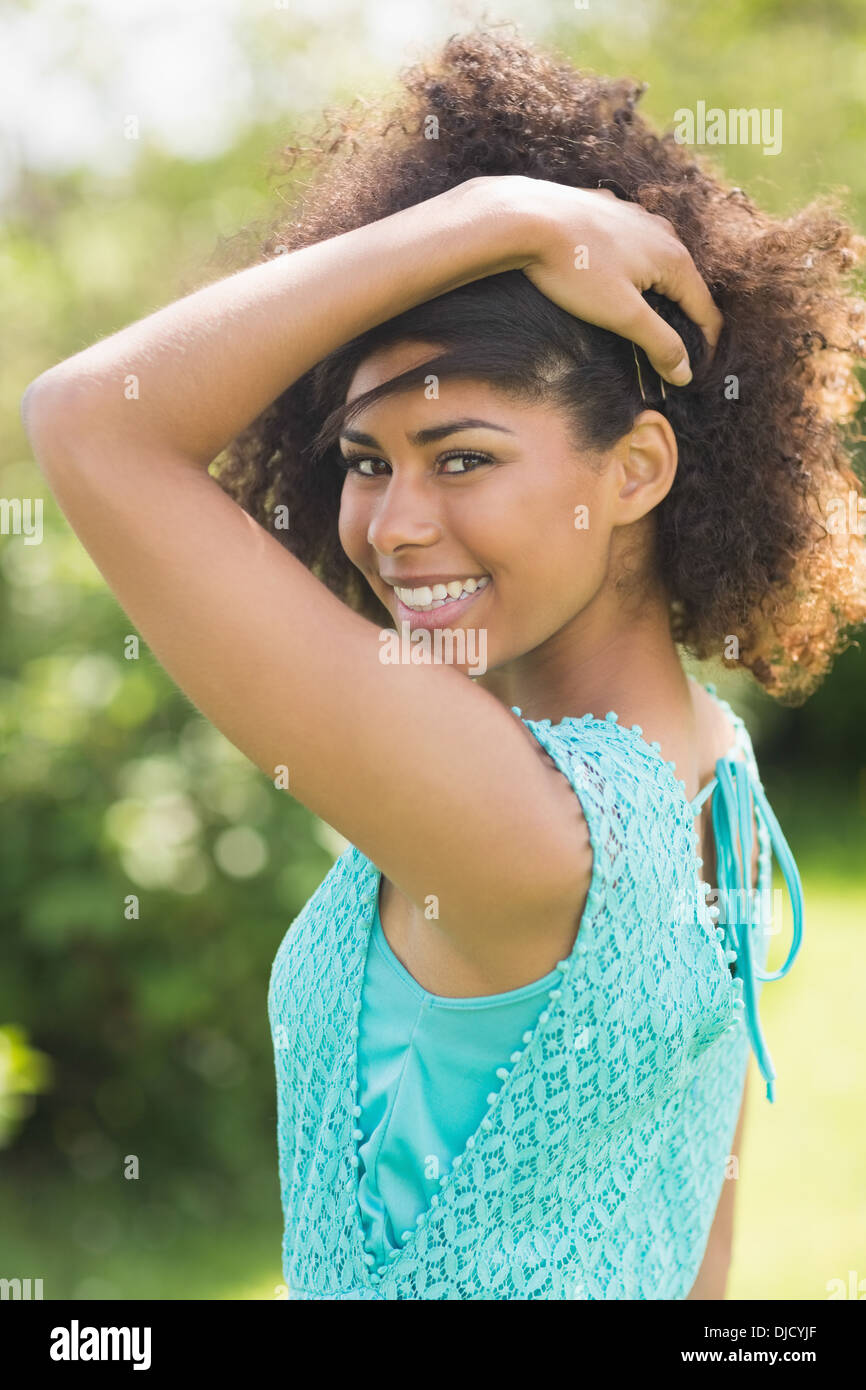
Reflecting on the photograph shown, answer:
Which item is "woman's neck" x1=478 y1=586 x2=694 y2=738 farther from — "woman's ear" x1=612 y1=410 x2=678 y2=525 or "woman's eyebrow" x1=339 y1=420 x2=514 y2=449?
"woman's eyebrow" x1=339 y1=420 x2=514 y2=449

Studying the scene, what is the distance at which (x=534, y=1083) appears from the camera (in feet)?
5.21

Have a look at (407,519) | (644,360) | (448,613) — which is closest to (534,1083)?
(448,613)

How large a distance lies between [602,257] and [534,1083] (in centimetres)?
99

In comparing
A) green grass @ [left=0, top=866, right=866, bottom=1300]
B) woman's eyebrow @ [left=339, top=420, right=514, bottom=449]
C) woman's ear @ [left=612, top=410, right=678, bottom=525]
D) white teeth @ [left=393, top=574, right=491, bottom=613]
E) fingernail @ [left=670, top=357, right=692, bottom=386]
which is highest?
fingernail @ [left=670, top=357, right=692, bottom=386]

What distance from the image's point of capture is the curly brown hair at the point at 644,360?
1.69 meters

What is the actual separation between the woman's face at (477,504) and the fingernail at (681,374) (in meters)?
0.18

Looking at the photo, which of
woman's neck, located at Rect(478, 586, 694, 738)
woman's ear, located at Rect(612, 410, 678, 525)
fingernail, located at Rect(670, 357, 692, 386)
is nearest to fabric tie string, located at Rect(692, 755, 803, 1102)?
woman's neck, located at Rect(478, 586, 694, 738)

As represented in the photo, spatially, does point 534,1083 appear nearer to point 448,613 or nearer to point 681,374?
point 448,613

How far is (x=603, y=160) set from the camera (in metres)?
1.81

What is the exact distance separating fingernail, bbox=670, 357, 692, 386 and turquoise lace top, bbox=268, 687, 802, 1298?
Result: 473mm

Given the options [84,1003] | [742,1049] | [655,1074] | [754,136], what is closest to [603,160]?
[655,1074]

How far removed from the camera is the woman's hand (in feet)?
5.06

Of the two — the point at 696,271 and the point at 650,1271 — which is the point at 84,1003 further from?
the point at 696,271

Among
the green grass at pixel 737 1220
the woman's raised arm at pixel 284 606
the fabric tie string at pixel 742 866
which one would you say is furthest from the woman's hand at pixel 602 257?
the green grass at pixel 737 1220
